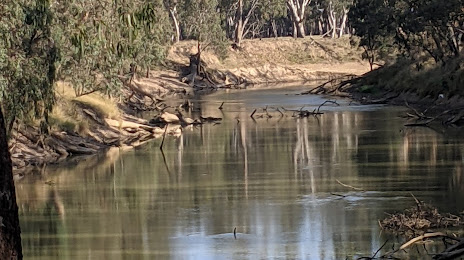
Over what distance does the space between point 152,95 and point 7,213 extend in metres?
48.9

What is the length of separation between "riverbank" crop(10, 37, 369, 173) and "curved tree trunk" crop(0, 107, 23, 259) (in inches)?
688

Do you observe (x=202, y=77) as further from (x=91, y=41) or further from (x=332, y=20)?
(x=91, y=41)

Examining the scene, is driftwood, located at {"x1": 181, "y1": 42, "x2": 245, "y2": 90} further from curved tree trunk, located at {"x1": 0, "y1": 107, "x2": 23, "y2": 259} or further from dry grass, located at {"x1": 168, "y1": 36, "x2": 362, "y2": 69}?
curved tree trunk, located at {"x1": 0, "y1": 107, "x2": 23, "y2": 259}

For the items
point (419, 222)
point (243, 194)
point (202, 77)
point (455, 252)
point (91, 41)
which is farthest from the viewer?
point (202, 77)

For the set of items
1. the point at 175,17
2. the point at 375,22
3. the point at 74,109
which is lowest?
the point at 74,109

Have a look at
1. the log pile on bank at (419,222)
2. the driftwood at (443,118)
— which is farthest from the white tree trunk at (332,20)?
the log pile on bank at (419,222)

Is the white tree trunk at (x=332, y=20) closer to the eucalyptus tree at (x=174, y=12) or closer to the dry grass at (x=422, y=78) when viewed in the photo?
the eucalyptus tree at (x=174, y=12)

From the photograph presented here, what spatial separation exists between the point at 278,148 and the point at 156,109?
18.1 m

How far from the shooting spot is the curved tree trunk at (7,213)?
22.1 feet

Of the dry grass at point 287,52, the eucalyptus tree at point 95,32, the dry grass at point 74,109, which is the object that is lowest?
the dry grass at point 74,109

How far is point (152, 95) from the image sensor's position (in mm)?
55594

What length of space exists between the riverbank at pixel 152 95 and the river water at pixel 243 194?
1398 millimetres

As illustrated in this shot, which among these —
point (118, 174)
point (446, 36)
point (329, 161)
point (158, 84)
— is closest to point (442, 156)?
point (329, 161)

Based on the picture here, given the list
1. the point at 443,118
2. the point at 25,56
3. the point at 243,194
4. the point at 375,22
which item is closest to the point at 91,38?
the point at 25,56
